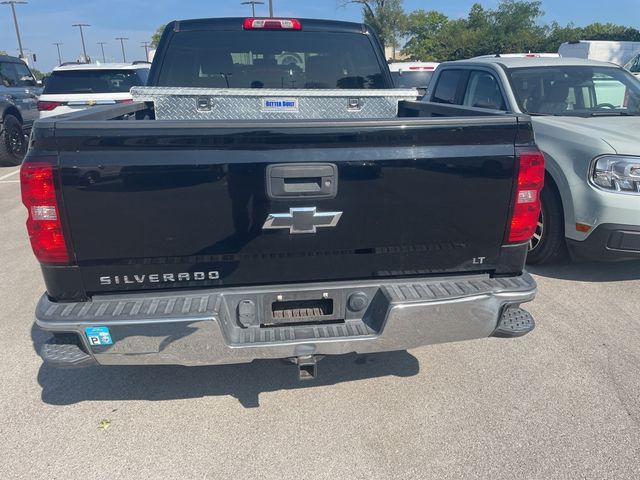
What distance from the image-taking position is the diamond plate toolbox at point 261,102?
3904 millimetres

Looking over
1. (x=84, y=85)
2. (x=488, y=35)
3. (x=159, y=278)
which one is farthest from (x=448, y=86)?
(x=488, y=35)

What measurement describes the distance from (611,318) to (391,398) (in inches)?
82.3

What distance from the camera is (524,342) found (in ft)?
11.9

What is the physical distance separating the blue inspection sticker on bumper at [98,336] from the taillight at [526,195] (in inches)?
77.9

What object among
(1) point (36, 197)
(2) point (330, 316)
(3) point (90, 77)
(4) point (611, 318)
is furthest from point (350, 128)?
(3) point (90, 77)

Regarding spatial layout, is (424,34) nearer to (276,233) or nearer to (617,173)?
(617,173)

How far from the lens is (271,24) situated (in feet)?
13.8

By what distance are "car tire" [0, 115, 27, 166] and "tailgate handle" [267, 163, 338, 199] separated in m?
10.1

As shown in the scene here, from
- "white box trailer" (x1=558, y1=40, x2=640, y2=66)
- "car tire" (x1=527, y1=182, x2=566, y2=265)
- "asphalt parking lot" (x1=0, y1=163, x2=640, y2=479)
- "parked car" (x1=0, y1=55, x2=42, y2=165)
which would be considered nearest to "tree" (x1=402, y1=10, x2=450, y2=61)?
"white box trailer" (x1=558, y1=40, x2=640, y2=66)

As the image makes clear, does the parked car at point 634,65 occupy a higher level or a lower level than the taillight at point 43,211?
higher

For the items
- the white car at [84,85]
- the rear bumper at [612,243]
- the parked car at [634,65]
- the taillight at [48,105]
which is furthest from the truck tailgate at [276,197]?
the parked car at [634,65]

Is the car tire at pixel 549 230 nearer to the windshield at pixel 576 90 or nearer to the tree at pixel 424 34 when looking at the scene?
the windshield at pixel 576 90

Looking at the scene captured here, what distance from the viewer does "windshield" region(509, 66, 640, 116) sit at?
211 inches

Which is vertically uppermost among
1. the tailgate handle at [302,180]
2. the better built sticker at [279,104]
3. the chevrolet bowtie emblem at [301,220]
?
the better built sticker at [279,104]
